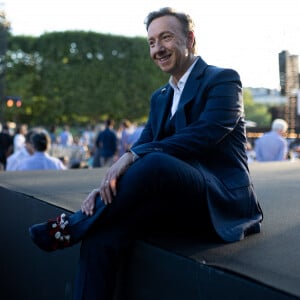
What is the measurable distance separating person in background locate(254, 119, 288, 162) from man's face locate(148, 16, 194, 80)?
498cm

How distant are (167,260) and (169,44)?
803 mm

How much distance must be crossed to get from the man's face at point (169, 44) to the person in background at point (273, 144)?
16.3 ft

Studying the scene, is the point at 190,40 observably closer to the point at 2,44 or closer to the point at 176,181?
the point at 176,181

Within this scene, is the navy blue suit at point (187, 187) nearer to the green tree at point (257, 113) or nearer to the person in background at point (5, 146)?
the person in background at point (5, 146)

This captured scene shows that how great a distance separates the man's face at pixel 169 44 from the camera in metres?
1.85

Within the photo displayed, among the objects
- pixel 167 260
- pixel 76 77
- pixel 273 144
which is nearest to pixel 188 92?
pixel 167 260

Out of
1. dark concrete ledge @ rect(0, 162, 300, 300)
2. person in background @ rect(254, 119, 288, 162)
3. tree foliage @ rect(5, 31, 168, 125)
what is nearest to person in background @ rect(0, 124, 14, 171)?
person in background @ rect(254, 119, 288, 162)

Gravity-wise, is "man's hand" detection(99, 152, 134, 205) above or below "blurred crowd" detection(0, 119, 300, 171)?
above

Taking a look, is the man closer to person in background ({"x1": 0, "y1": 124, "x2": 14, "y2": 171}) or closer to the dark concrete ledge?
the dark concrete ledge

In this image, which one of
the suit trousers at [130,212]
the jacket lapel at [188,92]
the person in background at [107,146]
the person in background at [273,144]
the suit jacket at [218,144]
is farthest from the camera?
the person in background at [107,146]

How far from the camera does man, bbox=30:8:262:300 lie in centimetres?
163

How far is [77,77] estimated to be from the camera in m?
29.3


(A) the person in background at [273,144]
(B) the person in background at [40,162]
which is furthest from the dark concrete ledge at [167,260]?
(A) the person in background at [273,144]

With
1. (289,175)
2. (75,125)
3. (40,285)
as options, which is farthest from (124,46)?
(40,285)
